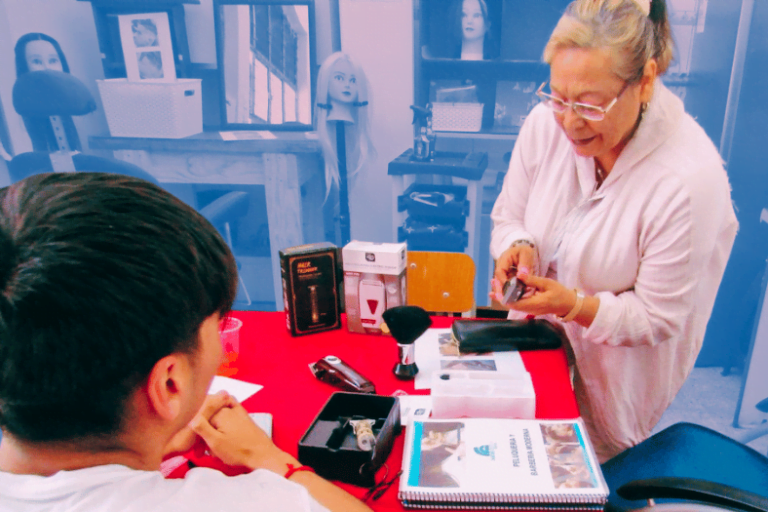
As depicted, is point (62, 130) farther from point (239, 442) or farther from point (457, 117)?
point (239, 442)

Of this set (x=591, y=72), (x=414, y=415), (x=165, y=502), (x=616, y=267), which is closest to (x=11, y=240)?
(x=165, y=502)

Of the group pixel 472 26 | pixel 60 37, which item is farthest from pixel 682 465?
pixel 60 37

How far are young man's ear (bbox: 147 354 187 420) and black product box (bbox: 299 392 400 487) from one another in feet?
1.16

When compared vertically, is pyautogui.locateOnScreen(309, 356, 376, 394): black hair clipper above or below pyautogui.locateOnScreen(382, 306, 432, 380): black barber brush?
below

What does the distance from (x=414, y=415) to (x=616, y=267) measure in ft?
2.17

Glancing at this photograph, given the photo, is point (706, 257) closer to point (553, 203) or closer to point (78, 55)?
point (553, 203)

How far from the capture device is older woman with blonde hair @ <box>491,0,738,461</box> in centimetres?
122

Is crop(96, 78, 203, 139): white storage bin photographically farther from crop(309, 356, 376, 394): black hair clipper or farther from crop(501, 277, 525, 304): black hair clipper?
crop(501, 277, 525, 304): black hair clipper

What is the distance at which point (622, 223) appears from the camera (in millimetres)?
1347

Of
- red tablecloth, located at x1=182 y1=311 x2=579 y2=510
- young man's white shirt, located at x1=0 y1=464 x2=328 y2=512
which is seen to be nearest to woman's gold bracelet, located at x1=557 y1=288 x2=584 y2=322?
red tablecloth, located at x1=182 y1=311 x2=579 y2=510

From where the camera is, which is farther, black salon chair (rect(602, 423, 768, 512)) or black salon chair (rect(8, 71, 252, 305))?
black salon chair (rect(8, 71, 252, 305))

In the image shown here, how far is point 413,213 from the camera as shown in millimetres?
2879

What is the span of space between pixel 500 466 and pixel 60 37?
128 inches

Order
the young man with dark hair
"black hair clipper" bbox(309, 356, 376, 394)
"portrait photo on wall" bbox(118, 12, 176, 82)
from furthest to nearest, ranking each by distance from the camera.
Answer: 1. "portrait photo on wall" bbox(118, 12, 176, 82)
2. "black hair clipper" bbox(309, 356, 376, 394)
3. the young man with dark hair
